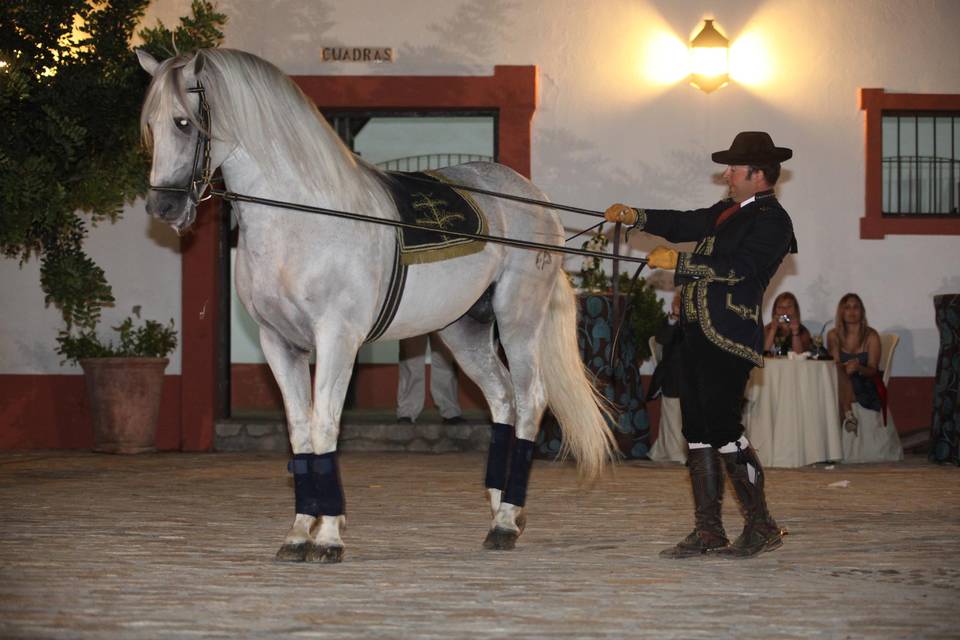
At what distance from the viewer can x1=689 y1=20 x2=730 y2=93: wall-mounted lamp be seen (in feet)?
36.2

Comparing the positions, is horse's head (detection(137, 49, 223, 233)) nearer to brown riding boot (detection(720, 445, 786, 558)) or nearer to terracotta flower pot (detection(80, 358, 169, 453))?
brown riding boot (detection(720, 445, 786, 558))

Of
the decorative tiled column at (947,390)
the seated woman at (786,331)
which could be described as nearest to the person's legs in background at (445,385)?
the seated woman at (786,331)

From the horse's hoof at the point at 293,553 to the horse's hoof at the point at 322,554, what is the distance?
0.02 m

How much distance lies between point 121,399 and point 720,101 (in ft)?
19.1

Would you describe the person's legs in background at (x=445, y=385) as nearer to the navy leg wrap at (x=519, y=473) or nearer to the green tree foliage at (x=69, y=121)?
the green tree foliage at (x=69, y=121)

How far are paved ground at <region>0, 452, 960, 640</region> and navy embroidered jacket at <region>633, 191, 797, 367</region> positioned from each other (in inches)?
39.3

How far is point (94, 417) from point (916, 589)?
25.4 ft

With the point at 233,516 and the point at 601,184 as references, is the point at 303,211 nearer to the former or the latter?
the point at 233,516

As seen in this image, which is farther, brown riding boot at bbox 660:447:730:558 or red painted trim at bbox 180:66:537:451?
red painted trim at bbox 180:66:537:451

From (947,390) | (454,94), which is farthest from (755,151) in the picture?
(454,94)

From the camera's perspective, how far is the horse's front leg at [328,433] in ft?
17.4

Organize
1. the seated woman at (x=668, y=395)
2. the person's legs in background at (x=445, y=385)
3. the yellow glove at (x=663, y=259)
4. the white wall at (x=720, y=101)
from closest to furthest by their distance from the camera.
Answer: the yellow glove at (x=663, y=259) → the seated woman at (x=668, y=395) → the white wall at (x=720, y=101) → the person's legs in background at (x=445, y=385)

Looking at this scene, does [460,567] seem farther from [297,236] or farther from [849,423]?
[849,423]

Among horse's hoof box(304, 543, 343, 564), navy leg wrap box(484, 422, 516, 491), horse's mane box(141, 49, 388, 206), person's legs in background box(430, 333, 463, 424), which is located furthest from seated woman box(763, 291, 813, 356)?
horse's hoof box(304, 543, 343, 564)
